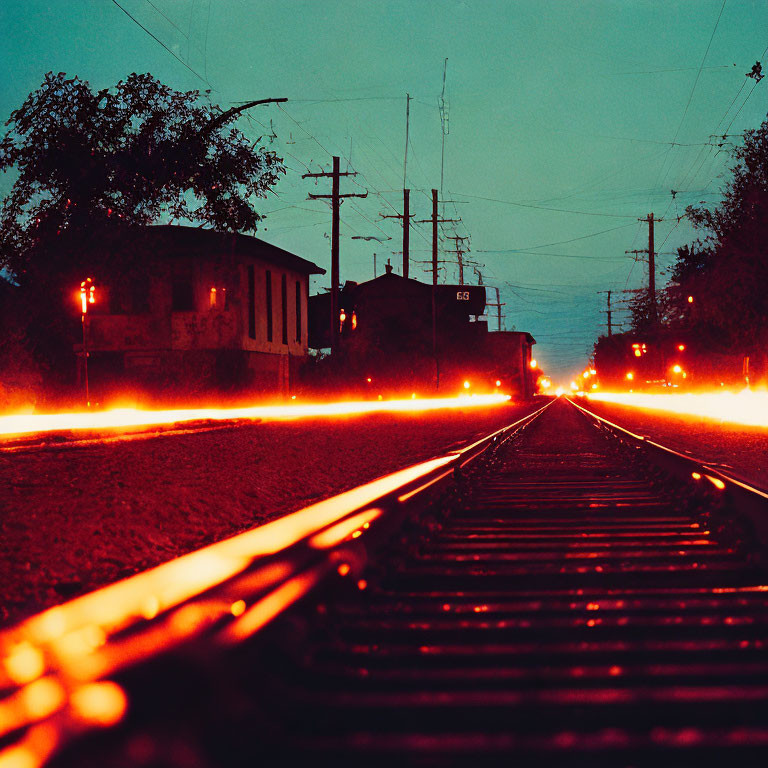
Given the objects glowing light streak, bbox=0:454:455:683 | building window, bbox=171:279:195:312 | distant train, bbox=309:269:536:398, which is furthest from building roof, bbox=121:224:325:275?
glowing light streak, bbox=0:454:455:683

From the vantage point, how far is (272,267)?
147 feet

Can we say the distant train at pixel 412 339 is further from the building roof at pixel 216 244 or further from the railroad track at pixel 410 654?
the railroad track at pixel 410 654

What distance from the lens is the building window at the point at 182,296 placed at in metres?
37.8

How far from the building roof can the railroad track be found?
71.5 ft

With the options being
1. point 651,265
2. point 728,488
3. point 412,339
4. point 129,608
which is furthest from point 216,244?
point 651,265

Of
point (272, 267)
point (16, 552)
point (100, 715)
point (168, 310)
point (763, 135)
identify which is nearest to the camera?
point (100, 715)

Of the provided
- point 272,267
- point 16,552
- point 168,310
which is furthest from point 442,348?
point 16,552

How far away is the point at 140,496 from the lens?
311 inches

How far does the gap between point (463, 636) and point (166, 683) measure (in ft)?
3.71

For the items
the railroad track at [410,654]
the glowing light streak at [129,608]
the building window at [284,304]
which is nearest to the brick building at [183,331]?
the building window at [284,304]

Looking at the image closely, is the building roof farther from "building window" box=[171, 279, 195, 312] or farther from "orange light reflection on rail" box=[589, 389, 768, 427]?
"orange light reflection on rail" box=[589, 389, 768, 427]

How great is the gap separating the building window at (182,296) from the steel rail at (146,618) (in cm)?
3461

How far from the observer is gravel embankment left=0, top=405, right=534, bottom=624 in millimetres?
5258

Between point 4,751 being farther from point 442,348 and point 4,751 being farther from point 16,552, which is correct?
point 442,348
